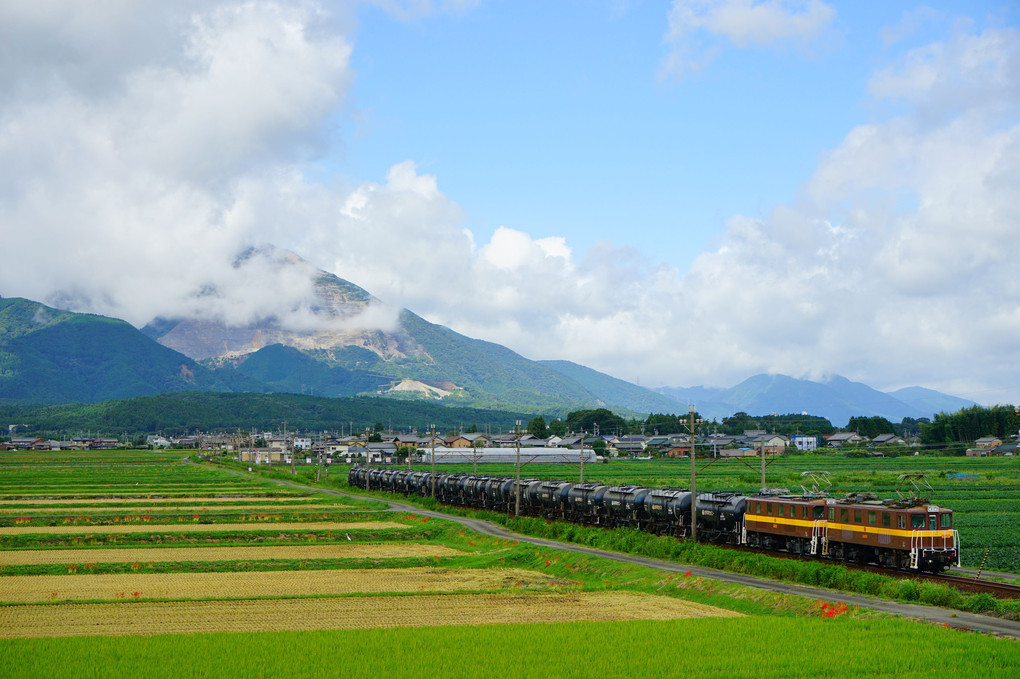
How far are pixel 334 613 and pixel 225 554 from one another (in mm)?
24691

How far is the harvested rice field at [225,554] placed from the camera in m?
55.8

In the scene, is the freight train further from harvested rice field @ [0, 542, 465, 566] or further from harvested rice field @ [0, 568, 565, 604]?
harvested rice field @ [0, 542, 465, 566]

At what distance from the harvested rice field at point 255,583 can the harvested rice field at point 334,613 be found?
2600 millimetres

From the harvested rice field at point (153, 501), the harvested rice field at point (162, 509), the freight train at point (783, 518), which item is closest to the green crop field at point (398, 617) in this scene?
the freight train at point (783, 518)

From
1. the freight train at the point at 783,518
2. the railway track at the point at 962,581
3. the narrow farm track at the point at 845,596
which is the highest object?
the freight train at the point at 783,518

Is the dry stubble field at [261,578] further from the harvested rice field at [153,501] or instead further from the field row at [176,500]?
the field row at [176,500]

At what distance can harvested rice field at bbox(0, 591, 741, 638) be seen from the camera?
3488 centimetres

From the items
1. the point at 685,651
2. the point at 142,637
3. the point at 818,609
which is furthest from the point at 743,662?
the point at 142,637

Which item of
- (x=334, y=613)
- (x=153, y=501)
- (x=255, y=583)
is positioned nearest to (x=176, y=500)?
(x=153, y=501)

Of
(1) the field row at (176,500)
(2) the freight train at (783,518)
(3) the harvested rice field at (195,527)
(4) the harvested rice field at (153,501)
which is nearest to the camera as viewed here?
(2) the freight train at (783,518)

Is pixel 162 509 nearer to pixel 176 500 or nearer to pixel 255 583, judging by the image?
pixel 176 500

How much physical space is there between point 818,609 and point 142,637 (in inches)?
1062

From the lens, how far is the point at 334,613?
1500 inches

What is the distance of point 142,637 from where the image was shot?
3200 cm
